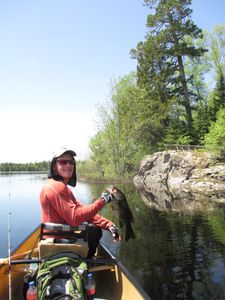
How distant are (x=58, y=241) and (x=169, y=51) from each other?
36.5 metres

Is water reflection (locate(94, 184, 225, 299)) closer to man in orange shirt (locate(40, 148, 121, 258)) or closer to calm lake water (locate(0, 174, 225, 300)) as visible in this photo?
calm lake water (locate(0, 174, 225, 300))

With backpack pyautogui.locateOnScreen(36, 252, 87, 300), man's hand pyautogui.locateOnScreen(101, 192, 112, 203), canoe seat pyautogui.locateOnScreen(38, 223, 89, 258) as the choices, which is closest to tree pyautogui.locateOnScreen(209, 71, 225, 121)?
man's hand pyautogui.locateOnScreen(101, 192, 112, 203)

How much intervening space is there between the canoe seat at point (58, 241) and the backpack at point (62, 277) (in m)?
0.13

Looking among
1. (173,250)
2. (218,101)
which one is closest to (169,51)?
(218,101)

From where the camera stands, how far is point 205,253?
32.0ft

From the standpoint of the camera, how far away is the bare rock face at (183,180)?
868 inches

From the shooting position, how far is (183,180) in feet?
101

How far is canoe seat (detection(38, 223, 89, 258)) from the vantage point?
13.7ft

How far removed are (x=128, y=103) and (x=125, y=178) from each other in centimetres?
1074

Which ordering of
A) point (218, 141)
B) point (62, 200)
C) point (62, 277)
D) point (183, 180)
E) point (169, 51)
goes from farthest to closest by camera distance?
point (169, 51)
point (183, 180)
point (218, 141)
point (62, 200)
point (62, 277)

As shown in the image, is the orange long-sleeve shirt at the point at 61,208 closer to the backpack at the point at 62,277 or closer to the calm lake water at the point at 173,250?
the backpack at the point at 62,277

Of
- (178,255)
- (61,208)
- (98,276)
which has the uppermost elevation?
(61,208)

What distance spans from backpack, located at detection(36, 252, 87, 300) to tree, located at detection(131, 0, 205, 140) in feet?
112

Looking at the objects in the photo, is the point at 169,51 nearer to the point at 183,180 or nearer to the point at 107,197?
the point at 183,180
